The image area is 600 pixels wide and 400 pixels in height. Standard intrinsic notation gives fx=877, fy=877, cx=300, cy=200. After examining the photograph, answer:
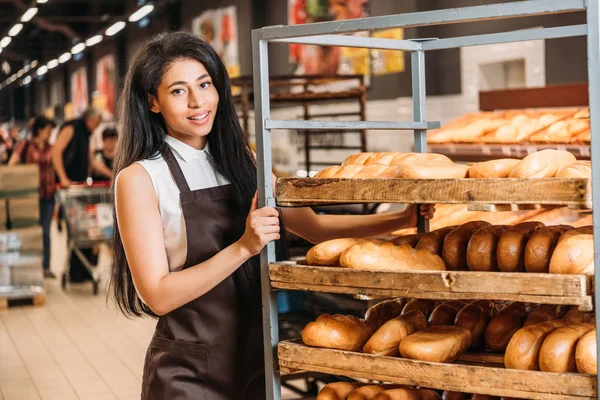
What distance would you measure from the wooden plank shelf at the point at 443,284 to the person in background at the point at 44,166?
27.5 feet

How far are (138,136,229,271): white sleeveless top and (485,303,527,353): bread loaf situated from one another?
831 mm

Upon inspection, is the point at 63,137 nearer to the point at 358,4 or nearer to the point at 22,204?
the point at 22,204

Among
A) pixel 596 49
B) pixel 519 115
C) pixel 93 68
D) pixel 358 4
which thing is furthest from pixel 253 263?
pixel 93 68

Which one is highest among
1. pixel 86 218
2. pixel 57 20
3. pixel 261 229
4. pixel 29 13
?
pixel 57 20

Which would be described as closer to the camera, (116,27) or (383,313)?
(383,313)

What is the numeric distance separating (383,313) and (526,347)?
1.67 ft

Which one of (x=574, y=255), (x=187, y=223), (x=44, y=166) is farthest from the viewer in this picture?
(x=44, y=166)

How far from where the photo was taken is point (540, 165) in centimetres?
189

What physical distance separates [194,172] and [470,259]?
802mm

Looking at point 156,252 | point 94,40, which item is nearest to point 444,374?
point 156,252

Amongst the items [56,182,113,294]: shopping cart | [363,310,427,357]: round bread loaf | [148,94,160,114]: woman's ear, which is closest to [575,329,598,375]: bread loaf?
[363,310,427,357]: round bread loaf

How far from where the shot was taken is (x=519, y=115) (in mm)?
5633

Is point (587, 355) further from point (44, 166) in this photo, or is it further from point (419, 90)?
point (44, 166)

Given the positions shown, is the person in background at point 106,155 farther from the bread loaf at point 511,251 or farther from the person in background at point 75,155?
the bread loaf at point 511,251
